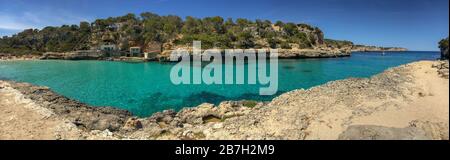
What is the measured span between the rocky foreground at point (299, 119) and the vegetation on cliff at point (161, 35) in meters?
41.4

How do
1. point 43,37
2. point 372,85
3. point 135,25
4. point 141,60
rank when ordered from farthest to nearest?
point 43,37, point 135,25, point 141,60, point 372,85

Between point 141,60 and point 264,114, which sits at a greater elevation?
point 141,60

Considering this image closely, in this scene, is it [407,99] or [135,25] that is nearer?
[407,99]

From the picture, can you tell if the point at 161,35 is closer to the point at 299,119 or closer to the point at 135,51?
the point at 135,51

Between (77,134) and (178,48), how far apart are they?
44222 mm

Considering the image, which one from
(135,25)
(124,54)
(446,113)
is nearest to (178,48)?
(124,54)

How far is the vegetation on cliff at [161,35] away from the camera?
188 feet

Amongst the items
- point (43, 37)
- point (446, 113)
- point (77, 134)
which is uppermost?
point (43, 37)

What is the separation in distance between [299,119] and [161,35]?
173 feet

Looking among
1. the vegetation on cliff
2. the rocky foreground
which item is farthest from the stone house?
the rocky foreground

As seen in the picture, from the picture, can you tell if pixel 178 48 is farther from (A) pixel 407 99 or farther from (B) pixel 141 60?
(A) pixel 407 99

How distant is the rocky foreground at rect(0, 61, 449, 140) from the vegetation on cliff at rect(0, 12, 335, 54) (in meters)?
41.4

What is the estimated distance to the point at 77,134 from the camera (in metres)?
8.40
